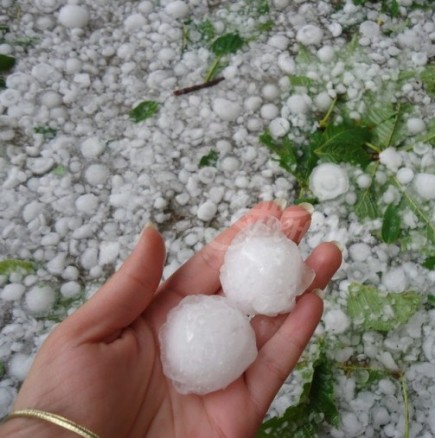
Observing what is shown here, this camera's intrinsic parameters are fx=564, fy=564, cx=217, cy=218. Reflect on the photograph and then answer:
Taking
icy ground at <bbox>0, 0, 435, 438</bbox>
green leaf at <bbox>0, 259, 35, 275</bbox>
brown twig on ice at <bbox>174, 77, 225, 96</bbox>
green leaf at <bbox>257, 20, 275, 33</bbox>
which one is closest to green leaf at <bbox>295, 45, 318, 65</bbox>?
icy ground at <bbox>0, 0, 435, 438</bbox>

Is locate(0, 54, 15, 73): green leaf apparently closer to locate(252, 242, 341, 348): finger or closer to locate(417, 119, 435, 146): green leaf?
locate(252, 242, 341, 348): finger

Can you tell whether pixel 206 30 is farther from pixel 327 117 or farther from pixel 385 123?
pixel 385 123

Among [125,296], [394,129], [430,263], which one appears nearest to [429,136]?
[394,129]

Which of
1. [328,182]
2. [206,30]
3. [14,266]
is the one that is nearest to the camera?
[14,266]

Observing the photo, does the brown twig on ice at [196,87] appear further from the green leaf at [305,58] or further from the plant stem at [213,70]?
the green leaf at [305,58]

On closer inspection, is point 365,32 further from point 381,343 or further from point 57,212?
point 57,212

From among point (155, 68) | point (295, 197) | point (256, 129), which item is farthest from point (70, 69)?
point (295, 197)

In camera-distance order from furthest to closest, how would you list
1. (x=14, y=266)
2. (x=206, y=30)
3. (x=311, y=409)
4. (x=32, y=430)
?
(x=206, y=30) < (x=14, y=266) < (x=311, y=409) < (x=32, y=430)
